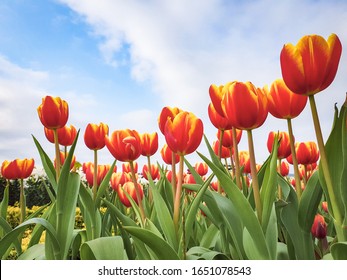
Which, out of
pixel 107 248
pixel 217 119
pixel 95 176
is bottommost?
pixel 107 248

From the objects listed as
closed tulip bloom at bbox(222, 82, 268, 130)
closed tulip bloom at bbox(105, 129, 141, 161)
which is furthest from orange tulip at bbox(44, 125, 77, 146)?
closed tulip bloom at bbox(222, 82, 268, 130)

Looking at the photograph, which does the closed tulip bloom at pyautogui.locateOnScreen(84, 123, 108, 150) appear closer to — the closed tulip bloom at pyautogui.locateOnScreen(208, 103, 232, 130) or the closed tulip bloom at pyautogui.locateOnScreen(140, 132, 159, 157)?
the closed tulip bloom at pyautogui.locateOnScreen(140, 132, 159, 157)

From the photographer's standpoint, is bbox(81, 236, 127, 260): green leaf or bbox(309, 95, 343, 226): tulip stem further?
bbox(81, 236, 127, 260): green leaf

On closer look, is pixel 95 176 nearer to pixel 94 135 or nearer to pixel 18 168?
pixel 94 135

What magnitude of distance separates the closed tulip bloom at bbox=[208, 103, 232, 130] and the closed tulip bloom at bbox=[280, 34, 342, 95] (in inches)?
41.3

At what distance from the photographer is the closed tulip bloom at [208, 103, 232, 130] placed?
2.92 m

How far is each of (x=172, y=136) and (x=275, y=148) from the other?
578 mm

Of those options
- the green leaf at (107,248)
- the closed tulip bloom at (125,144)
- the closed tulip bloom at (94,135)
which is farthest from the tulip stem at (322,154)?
the closed tulip bloom at (94,135)

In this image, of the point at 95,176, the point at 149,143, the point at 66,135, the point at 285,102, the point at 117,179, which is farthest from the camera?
the point at 117,179

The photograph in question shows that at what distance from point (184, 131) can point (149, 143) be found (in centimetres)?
100

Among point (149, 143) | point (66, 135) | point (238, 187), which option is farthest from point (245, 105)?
point (66, 135)

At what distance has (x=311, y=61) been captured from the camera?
1.87 metres

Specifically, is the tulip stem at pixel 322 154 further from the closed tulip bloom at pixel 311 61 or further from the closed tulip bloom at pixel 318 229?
the closed tulip bloom at pixel 318 229
